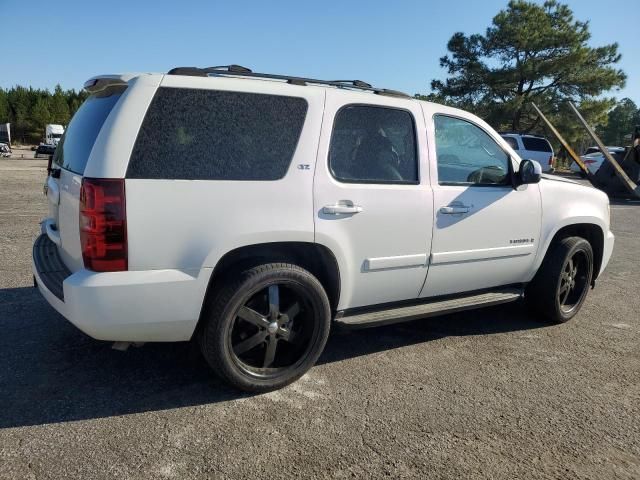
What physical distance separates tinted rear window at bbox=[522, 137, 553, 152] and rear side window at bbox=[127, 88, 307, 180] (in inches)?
781

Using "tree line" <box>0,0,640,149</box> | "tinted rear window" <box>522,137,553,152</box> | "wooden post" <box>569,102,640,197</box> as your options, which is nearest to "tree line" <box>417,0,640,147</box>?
"tree line" <box>0,0,640,149</box>

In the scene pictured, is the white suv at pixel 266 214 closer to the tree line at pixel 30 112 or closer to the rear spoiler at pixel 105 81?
the rear spoiler at pixel 105 81

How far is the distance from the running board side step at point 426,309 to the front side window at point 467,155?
90 cm

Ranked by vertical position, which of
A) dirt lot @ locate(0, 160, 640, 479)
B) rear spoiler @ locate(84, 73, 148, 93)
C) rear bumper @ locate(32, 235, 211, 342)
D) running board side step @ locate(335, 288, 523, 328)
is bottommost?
dirt lot @ locate(0, 160, 640, 479)

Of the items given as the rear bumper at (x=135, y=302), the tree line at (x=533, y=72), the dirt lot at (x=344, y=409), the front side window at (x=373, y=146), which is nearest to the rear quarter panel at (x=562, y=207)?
the dirt lot at (x=344, y=409)

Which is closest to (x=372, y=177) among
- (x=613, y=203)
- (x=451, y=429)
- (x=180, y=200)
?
(x=180, y=200)

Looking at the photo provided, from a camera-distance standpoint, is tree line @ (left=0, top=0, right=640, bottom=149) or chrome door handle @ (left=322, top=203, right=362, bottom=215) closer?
chrome door handle @ (left=322, top=203, right=362, bottom=215)

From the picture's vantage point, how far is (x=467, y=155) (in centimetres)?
411

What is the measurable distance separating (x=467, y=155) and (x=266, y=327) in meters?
2.09

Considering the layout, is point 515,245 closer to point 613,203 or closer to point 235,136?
point 235,136

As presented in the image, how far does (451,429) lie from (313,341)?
968 mm

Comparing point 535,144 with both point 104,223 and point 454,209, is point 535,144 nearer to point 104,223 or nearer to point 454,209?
point 454,209

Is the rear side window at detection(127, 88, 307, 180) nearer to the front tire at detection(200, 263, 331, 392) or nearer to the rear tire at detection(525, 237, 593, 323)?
the front tire at detection(200, 263, 331, 392)

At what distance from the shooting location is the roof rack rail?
122 inches
